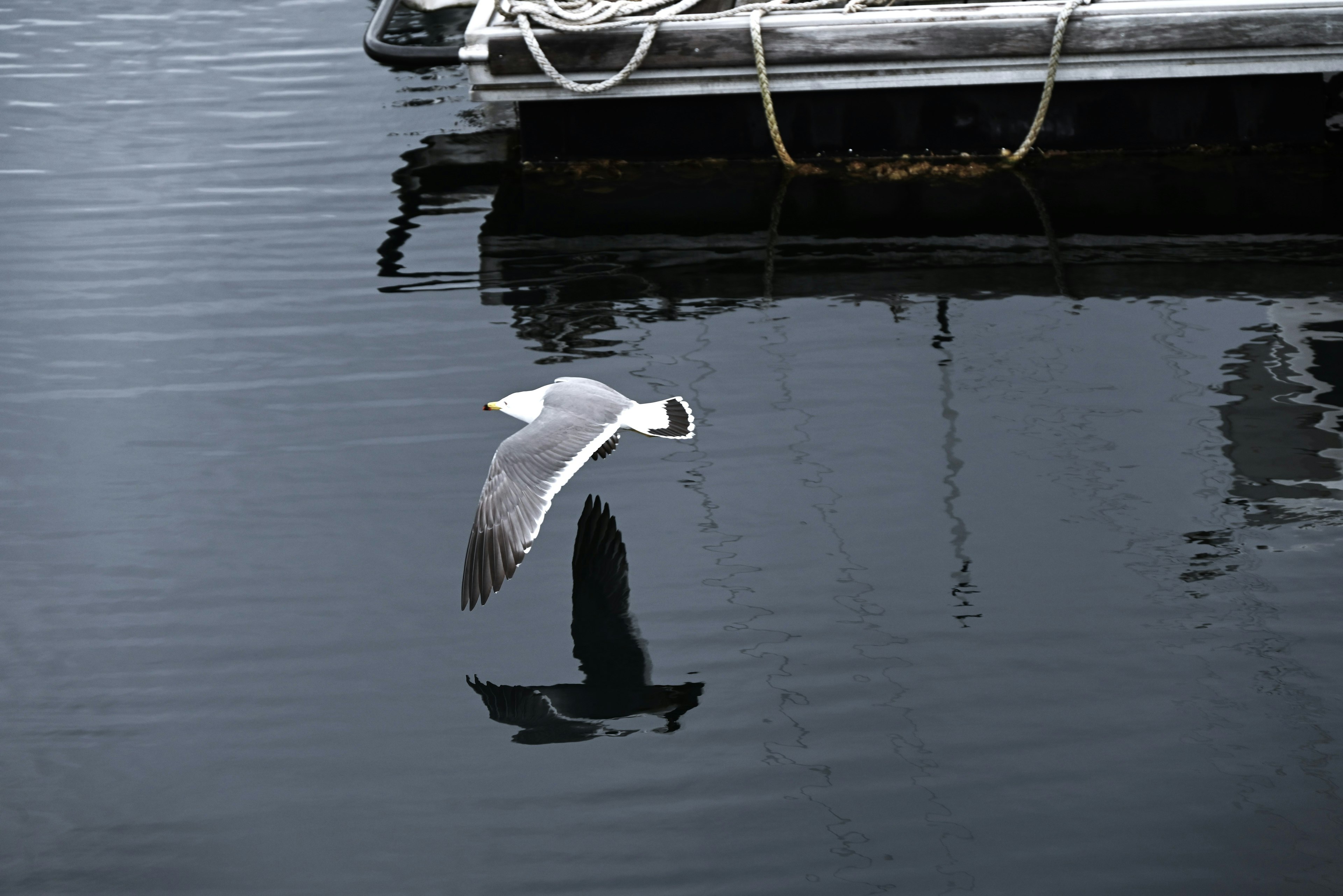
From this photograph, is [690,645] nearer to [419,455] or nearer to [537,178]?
[419,455]

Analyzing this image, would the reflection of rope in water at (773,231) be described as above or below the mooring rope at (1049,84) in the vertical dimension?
below

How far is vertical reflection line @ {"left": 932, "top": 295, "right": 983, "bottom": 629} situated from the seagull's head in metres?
1.67

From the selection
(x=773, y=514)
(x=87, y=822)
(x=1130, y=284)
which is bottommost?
(x=87, y=822)

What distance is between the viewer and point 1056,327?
7070mm

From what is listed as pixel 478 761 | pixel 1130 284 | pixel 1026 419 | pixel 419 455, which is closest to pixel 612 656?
pixel 478 761

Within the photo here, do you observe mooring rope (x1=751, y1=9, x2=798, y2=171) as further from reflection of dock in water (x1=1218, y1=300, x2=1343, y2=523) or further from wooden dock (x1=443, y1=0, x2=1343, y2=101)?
reflection of dock in water (x1=1218, y1=300, x2=1343, y2=523)

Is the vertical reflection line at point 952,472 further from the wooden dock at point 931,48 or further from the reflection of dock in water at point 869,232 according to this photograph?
the wooden dock at point 931,48

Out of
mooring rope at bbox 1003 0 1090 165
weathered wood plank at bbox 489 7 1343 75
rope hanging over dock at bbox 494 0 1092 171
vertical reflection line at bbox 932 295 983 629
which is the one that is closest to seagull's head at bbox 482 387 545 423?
vertical reflection line at bbox 932 295 983 629

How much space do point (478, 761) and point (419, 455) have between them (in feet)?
6.66

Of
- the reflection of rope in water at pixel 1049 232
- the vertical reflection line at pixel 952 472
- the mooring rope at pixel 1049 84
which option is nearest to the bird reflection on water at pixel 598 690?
the vertical reflection line at pixel 952 472

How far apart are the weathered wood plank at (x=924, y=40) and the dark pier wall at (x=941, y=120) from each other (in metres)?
0.31

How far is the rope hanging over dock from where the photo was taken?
880 centimetres

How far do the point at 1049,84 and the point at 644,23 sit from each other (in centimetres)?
249

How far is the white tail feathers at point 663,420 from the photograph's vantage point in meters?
5.61
